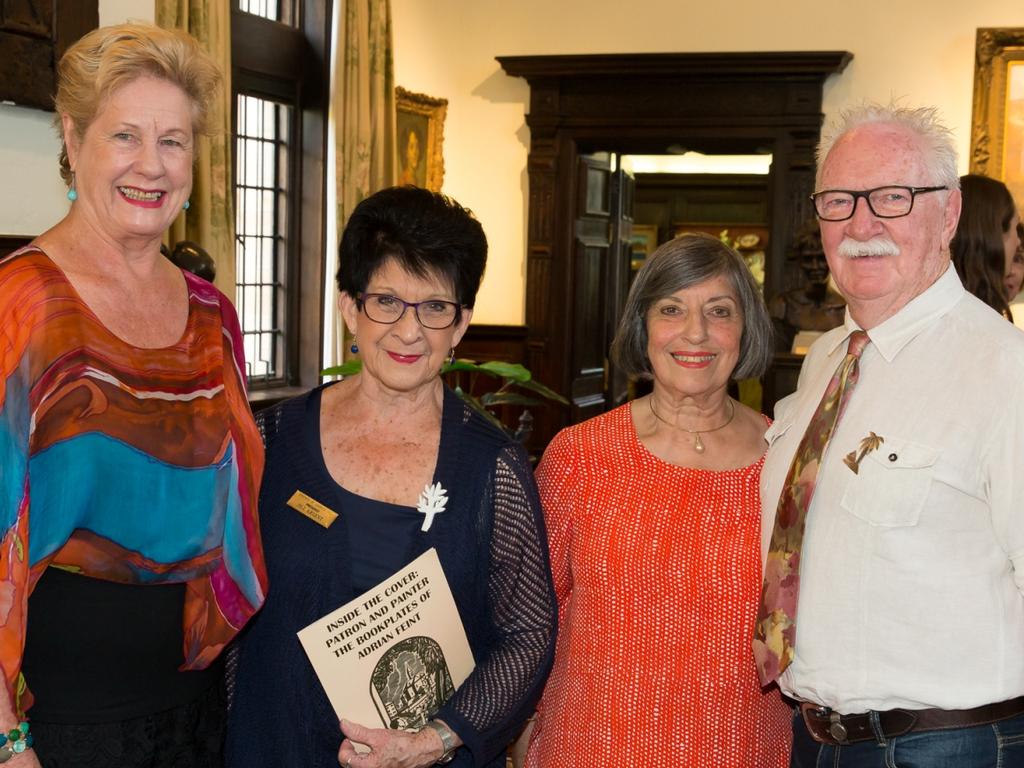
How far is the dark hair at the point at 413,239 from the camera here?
2.20 meters

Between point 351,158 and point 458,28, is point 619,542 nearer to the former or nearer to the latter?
point 351,158

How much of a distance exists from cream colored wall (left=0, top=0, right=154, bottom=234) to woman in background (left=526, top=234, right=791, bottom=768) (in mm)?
2347

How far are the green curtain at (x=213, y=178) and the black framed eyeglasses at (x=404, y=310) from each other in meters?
3.77

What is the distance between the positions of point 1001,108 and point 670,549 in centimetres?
682

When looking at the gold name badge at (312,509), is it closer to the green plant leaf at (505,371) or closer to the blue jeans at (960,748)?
the blue jeans at (960,748)

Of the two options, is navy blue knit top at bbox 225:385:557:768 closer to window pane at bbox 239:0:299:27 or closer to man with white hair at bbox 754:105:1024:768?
man with white hair at bbox 754:105:1024:768

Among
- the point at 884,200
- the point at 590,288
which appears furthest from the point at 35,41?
the point at 590,288

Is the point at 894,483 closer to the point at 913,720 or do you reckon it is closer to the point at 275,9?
the point at 913,720

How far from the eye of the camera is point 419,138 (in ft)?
29.6

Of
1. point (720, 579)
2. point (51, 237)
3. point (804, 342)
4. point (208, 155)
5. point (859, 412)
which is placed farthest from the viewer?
point (804, 342)

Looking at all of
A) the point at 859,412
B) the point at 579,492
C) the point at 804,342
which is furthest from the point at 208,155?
the point at 859,412

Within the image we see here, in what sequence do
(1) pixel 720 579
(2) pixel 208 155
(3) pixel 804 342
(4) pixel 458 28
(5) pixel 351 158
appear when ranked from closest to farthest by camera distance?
(1) pixel 720 579
(2) pixel 208 155
(3) pixel 804 342
(5) pixel 351 158
(4) pixel 458 28

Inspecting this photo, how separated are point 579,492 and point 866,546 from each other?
2.24 ft

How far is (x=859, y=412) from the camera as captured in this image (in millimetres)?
2148
